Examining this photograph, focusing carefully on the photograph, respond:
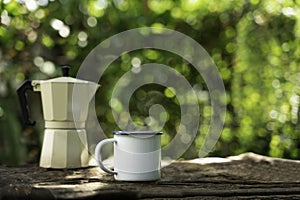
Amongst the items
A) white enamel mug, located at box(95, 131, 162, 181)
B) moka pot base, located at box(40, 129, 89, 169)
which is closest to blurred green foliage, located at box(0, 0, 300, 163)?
moka pot base, located at box(40, 129, 89, 169)

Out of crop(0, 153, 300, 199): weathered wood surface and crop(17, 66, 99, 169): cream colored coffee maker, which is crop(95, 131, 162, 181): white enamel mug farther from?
crop(17, 66, 99, 169): cream colored coffee maker

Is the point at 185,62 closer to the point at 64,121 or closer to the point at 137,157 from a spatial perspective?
the point at 64,121

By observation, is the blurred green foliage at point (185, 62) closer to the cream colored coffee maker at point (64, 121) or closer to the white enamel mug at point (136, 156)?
the cream colored coffee maker at point (64, 121)

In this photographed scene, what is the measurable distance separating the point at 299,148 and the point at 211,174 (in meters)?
1.03

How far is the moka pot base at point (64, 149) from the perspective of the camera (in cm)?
134

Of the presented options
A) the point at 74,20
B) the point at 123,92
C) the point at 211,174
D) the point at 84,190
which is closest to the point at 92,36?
the point at 74,20

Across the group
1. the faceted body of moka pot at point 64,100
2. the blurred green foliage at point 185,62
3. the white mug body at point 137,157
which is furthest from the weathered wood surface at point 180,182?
the blurred green foliage at point 185,62

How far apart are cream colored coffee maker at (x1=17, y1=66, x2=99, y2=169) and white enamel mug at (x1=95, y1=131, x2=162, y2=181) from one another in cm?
26

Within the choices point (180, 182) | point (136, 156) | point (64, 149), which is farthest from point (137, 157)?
point (64, 149)

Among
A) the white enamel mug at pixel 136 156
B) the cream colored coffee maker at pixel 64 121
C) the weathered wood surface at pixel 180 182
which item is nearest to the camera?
the weathered wood surface at pixel 180 182

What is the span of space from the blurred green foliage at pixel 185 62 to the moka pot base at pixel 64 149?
0.80 meters

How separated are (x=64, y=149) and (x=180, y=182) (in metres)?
0.35

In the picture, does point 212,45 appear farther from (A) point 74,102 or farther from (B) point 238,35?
(A) point 74,102

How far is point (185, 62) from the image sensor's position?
2293mm
